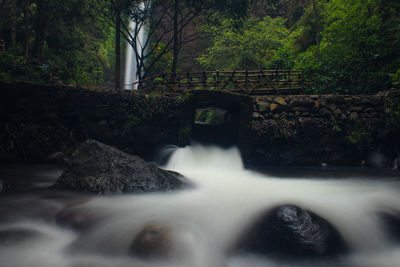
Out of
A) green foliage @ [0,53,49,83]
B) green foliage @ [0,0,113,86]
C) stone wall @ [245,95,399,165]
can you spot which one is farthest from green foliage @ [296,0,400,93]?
green foliage @ [0,0,113,86]

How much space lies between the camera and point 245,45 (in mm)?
19125

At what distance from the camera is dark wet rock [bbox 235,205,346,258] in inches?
133

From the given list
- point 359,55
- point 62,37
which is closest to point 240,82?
point 359,55

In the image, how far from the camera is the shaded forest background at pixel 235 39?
433 inches

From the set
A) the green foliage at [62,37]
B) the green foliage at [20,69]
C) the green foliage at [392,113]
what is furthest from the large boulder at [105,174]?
the green foliage at [62,37]

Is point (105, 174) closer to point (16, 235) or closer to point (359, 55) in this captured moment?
point (16, 235)

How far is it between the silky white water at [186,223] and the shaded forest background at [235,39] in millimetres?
7139

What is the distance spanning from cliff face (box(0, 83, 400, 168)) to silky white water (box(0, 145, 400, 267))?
419cm

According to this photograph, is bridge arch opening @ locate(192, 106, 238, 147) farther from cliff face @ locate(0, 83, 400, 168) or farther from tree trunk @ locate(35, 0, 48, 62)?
tree trunk @ locate(35, 0, 48, 62)

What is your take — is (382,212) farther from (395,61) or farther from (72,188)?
(395,61)

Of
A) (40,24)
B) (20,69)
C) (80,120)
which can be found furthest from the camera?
(40,24)

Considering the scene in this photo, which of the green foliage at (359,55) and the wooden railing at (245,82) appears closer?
the green foliage at (359,55)

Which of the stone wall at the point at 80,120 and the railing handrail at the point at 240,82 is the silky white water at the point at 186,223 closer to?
the stone wall at the point at 80,120

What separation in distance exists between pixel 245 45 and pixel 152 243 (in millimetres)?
18498
